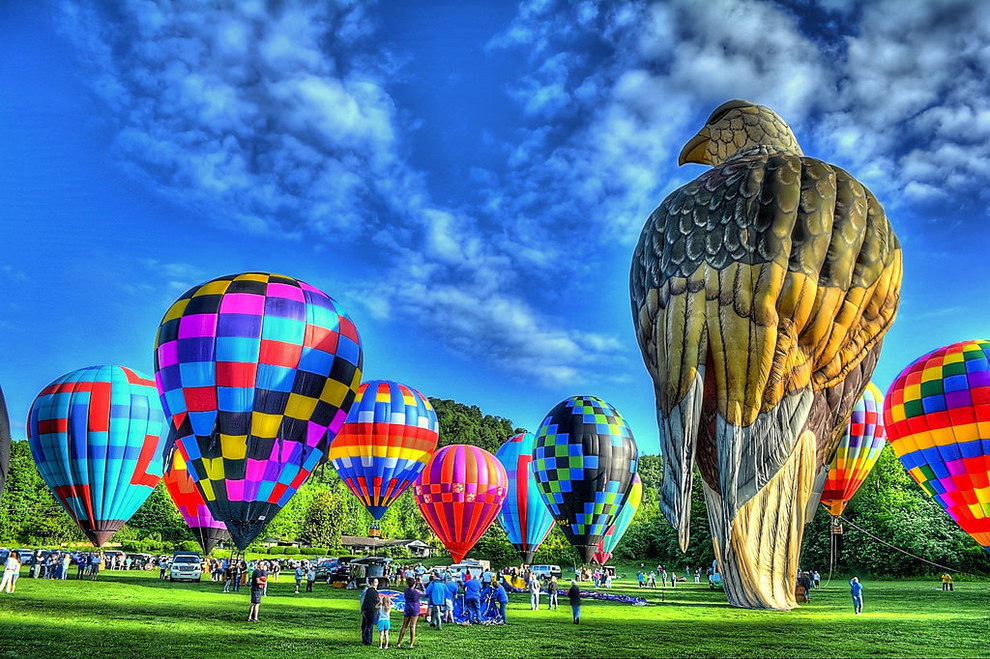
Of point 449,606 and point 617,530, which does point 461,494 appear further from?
point 449,606

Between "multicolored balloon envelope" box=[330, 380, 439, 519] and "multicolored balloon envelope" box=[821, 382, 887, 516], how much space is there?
561 inches

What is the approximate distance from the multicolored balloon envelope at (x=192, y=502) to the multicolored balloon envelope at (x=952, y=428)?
2069 centimetres

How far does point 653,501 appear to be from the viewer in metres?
71.0

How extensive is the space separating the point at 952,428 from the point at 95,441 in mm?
23805

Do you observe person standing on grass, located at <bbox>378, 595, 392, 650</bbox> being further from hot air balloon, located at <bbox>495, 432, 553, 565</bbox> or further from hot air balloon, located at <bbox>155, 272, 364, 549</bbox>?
hot air balloon, located at <bbox>495, 432, 553, 565</bbox>

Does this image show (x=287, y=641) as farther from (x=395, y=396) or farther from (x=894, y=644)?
(x=395, y=396)

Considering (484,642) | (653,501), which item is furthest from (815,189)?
(653,501)

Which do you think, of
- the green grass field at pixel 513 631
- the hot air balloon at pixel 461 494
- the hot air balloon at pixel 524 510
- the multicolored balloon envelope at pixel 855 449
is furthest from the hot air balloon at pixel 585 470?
the green grass field at pixel 513 631

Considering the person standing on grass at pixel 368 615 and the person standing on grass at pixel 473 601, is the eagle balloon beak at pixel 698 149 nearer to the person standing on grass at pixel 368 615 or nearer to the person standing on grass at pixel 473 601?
the person standing on grass at pixel 473 601

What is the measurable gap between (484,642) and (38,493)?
4745 cm

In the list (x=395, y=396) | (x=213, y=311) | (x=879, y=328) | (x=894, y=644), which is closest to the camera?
(x=894, y=644)

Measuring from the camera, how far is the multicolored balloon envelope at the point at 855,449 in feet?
81.1

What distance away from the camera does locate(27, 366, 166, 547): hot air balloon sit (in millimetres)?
22984

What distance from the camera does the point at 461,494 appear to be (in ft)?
89.7
